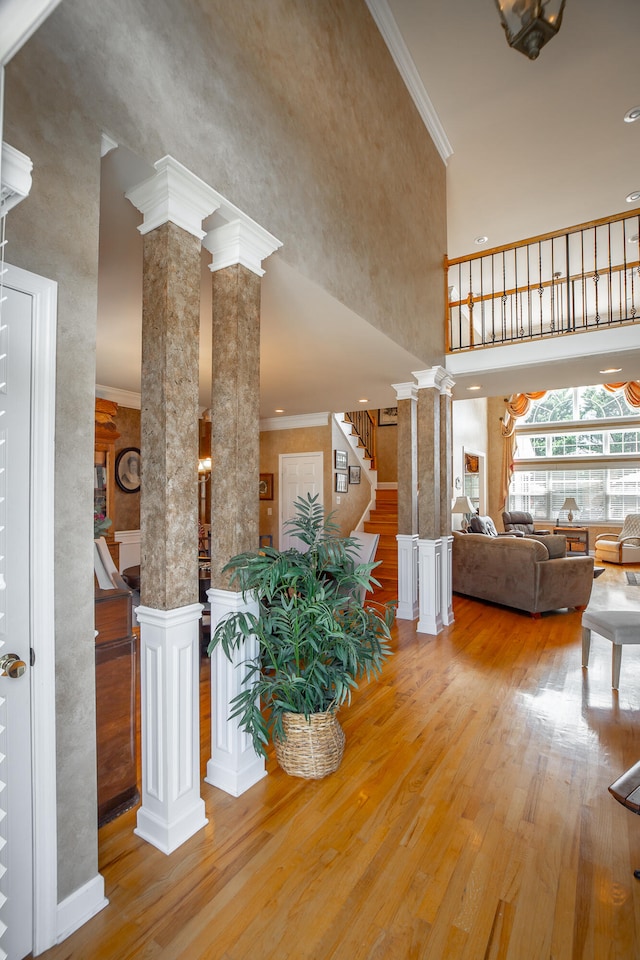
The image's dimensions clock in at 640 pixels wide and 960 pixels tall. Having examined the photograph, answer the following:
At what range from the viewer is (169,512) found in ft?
6.03

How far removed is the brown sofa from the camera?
5.40m

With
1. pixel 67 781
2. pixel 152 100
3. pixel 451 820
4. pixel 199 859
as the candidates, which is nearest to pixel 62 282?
pixel 152 100

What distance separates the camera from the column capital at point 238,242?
2.18m

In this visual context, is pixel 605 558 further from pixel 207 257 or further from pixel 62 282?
pixel 62 282

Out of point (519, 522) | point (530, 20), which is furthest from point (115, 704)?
point (519, 522)

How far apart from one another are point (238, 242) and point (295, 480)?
Result: 586 centimetres

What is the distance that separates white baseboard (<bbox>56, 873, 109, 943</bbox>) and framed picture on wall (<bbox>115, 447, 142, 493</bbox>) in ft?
16.4

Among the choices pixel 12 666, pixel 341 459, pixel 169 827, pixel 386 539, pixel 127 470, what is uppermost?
pixel 341 459

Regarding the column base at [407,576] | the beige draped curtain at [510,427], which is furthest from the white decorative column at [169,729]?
the beige draped curtain at [510,427]

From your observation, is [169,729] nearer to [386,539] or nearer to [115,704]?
[115,704]

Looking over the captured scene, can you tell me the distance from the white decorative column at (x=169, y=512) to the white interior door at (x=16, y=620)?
1.67 feet

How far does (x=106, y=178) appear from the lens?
190cm

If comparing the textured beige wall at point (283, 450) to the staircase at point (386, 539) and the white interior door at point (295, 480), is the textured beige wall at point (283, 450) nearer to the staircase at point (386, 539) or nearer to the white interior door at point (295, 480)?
the white interior door at point (295, 480)

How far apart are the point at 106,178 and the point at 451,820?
10.0 ft
